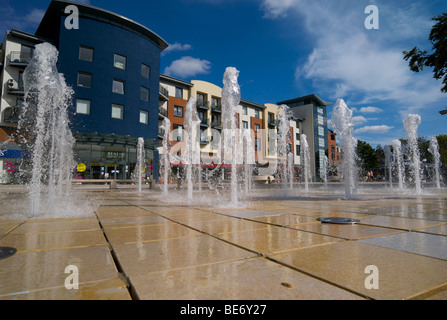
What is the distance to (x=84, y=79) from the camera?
80.5 ft

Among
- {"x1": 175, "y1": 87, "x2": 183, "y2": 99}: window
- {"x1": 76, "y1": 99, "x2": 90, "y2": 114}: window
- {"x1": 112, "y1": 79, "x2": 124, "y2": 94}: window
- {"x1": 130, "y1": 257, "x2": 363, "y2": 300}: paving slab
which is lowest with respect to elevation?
{"x1": 130, "y1": 257, "x2": 363, "y2": 300}: paving slab

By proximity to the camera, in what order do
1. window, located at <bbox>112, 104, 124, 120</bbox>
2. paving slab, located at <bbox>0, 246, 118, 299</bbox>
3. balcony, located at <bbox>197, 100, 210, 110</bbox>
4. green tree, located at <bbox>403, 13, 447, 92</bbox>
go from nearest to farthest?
paving slab, located at <bbox>0, 246, 118, 299</bbox> → green tree, located at <bbox>403, 13, 447, 92</bbox> → window, located at <bbox>112, 104, 124, 120</bbox> → balcony, located at <bbox>197, 100, 210, 110</bbox>

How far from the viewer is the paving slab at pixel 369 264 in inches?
59.5

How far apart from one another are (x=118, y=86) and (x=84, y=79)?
→ 317 centimetres

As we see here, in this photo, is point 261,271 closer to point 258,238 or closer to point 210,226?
point 258,238

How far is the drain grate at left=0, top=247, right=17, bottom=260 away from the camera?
2.22 metres

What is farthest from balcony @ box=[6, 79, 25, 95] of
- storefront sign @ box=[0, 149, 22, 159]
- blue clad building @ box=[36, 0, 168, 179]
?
storefront sign @ box=[0, 149, 22, 159]

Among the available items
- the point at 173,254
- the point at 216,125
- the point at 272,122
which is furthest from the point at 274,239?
the point at 272,122

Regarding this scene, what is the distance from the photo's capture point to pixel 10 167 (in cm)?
2264

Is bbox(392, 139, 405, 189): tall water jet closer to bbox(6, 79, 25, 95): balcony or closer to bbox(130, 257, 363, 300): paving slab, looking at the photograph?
bbox(130, 257, 363, 300): paving slab

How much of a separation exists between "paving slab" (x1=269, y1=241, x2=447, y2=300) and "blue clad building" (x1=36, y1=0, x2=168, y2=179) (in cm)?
2561

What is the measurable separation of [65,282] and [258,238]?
185 centimetres
